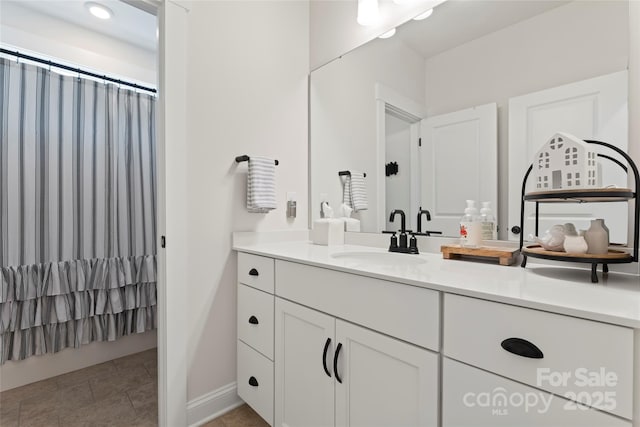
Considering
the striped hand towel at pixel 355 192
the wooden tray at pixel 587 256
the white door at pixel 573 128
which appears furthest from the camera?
the striped hand towel at pixel 355 192

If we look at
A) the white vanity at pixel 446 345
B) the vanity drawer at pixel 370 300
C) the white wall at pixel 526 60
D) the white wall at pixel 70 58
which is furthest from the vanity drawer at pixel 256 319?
the white wall at pixel 70 58

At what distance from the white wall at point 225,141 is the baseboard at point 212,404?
3 centimetres

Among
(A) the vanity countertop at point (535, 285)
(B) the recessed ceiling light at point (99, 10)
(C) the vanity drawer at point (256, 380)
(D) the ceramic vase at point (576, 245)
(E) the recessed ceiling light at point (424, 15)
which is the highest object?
(B) the recessed ceiling light at point (99, 10)

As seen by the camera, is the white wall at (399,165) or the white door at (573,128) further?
the white wall at (399,165)

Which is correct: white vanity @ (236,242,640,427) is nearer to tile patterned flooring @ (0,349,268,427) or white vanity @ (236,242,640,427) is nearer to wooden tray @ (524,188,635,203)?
wooden tray @ (524,188,635,203)

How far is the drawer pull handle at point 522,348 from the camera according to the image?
646 mm

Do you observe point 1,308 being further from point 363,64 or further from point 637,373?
point 637,373

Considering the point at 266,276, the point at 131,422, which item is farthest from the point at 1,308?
the point at 266,276

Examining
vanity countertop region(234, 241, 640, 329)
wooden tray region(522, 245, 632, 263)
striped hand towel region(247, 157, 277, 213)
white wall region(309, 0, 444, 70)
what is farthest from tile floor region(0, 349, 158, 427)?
white wall region(309, 0, 444, 70)

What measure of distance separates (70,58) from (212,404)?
2.41m

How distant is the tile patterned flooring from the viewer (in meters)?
1.58

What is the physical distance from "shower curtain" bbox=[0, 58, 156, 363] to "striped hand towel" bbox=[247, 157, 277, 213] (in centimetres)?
117

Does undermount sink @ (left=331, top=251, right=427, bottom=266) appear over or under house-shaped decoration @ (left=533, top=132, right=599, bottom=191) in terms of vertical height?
under

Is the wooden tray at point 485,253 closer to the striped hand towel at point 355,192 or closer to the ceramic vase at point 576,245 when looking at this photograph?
the ceramic vase at point 576,245
